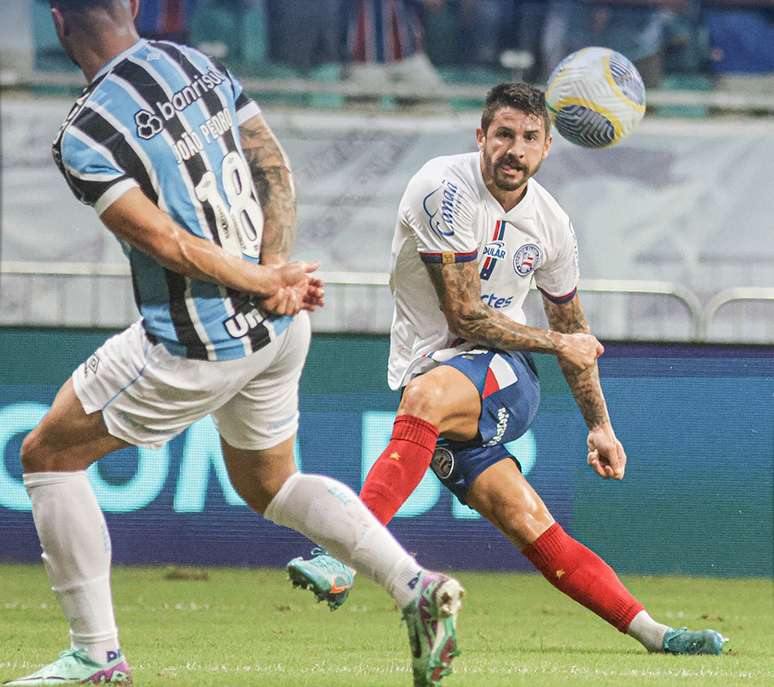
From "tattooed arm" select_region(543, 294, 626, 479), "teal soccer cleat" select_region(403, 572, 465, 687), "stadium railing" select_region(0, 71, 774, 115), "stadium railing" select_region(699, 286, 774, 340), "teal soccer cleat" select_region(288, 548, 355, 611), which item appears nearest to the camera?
"teal soccer cleat" select_region(403, 572, 465, 687)

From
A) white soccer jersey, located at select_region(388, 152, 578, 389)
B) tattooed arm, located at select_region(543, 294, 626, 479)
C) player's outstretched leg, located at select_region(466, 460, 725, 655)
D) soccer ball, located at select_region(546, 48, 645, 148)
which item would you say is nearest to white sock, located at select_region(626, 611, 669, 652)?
player's outstretched leg, located at select_region(466, 460, 725, 655)

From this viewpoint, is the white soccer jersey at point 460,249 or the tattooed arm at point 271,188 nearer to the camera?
the tattooed arm at point 271,188

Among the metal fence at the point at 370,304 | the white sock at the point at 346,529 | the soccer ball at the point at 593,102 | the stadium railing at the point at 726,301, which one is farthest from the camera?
the metal fence at the point at 370,304

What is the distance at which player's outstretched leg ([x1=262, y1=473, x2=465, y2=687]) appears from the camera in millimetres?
4145

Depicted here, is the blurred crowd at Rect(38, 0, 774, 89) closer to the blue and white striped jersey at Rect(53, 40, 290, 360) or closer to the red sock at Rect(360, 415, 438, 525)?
the red sock at Rect(360, 415, 438, 525)

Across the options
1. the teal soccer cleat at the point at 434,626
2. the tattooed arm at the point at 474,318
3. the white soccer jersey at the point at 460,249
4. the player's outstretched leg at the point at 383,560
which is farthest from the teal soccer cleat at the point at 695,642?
the teal soccer cleat at the point at 434,626

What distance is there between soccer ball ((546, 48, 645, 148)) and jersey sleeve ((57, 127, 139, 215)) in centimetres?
284

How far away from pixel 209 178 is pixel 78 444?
2.78 ft

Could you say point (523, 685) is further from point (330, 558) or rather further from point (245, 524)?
point (245, 524)

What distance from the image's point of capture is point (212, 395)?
448cm

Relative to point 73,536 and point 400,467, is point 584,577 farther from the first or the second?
point 73,536

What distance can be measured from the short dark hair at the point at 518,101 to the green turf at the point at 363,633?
80.0 inches

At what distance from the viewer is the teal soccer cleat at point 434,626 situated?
4137 mm

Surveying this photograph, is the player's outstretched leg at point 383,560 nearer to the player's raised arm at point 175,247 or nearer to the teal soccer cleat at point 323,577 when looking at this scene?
the teal soccer cleat at point 323,577
